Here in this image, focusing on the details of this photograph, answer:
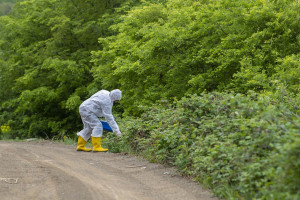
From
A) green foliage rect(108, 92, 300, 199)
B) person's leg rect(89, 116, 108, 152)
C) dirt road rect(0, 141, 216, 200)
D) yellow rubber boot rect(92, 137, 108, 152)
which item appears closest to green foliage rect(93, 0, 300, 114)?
green foliage rect(108, 92, 300, 199)

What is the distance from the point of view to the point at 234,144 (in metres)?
5.76

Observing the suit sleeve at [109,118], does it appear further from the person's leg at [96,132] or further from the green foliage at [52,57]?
the green foliage at [52,57]

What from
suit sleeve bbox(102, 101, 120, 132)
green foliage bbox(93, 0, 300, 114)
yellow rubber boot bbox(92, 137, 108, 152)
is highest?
green foliage bbox(93, 0, 300, 114)

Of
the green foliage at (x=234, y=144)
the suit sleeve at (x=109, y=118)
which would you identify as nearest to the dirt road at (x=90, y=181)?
the green foliage at (x=234, y=144)

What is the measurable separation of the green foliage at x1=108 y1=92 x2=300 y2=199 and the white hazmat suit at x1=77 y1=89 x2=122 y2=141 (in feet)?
5.10

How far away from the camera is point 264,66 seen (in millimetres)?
14227

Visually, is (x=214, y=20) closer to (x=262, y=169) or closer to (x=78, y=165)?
(x=78, y=165)

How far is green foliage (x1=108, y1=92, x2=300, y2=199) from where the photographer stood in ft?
15.1

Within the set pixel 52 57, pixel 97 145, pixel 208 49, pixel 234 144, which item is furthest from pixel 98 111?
pixel 52 57

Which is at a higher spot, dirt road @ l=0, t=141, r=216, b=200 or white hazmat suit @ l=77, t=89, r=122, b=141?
white hazmat suit @ l=77, t=89, r=122, b=141

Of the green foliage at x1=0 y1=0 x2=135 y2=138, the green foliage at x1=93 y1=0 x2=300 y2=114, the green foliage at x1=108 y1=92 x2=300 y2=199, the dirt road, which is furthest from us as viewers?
the green foliage at x1=0 y1=0 x2=135 y2=138

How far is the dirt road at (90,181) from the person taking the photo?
570 cm

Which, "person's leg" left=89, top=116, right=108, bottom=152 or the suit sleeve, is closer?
the suit sleeve

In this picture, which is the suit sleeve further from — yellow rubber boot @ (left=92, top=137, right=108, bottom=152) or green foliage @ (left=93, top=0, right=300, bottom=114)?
green foliage @ (left=93, top=0, right=300, bottom=114)
